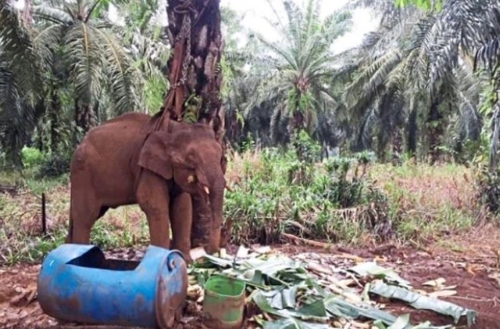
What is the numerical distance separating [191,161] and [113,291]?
3.68 ft

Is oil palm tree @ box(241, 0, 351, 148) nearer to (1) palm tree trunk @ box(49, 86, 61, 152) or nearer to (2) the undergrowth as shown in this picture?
(1) palm tree trunk @ box(49, 86, 61, 152)

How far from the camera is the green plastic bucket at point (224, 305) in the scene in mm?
3523

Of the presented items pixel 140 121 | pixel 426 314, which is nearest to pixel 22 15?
pixel 140 121

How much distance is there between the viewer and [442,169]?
40.6 ft

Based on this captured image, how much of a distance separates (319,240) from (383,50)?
1281cm

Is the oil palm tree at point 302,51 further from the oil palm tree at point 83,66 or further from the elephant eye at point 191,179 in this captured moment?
the elephant eye at point 191,179

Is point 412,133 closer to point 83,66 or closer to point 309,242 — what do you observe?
point 83,66

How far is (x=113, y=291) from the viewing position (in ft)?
10.9

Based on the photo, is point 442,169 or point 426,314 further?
point 442,169

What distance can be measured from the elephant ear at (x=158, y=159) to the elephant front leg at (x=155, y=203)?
0.07 m

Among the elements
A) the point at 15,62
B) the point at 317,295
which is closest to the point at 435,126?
the point at 15,62

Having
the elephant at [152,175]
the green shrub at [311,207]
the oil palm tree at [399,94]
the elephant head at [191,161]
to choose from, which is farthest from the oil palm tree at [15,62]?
the oil palm tree at [399,94]

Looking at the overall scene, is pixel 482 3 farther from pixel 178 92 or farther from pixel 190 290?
pixel 190 290

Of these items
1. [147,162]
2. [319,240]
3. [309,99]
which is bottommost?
[319,240]
